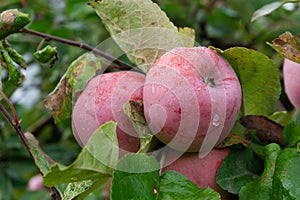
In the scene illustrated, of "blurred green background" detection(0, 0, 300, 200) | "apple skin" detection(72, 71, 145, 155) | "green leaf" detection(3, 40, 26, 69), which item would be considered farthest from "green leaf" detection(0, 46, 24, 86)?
"blurred green background" detection(0, 0, 300, 200)

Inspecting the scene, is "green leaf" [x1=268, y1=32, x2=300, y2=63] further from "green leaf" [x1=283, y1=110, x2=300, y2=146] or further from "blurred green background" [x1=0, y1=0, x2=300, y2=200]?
"blurred green background" [x1=0, y1=0, x2=300, y2=200]

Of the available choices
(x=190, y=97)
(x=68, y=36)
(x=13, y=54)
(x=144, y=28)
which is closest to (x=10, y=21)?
(x=13, y=54)

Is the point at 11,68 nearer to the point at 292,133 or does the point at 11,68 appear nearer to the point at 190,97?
the point at 190,97

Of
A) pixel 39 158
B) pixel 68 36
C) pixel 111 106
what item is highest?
pixel 111 106

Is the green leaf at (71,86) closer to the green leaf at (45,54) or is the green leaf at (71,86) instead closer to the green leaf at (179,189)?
the green leaf at (45,54)

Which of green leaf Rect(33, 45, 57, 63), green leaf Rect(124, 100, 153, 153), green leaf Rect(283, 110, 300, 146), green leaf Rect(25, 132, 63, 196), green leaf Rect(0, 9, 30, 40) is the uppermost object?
green leaf Rect(0, 9, 30, 40)

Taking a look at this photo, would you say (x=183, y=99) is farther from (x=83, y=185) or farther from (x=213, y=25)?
(x=213, y=25)
